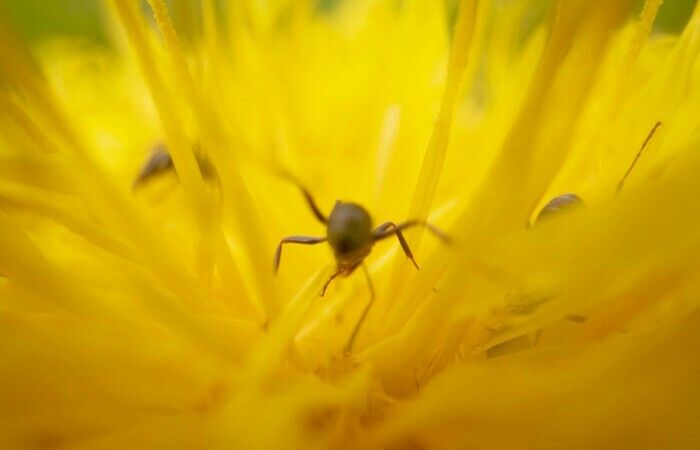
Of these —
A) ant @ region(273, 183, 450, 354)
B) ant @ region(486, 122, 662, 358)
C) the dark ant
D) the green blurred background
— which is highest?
the green blurred background

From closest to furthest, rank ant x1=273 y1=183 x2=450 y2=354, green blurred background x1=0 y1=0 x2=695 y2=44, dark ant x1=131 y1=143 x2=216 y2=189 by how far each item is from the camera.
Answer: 1. ant x1=273 y1=183 x2=450 y2=354
2. dark ant x1=131 y1=143 x2=216 y2=189
3. green blurred background x1=0 y1=0 x2=695 y2=44

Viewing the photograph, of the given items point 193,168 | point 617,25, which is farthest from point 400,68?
point 617,25

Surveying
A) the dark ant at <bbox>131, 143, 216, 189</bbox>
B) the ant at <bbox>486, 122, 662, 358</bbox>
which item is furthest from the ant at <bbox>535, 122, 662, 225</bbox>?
the dark ant at <bbox>131, 143, 216, 189</bbox>

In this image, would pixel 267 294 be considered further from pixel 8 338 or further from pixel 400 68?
pixel 400 68

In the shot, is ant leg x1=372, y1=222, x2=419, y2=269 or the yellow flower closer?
the yellow flower

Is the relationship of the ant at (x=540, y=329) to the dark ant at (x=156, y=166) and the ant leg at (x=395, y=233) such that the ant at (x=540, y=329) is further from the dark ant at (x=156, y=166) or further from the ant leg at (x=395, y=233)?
the dark ant at (x=156, y=166)

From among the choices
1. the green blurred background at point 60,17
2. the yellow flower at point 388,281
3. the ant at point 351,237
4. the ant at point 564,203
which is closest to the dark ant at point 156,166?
the yellow flower at point 388,281

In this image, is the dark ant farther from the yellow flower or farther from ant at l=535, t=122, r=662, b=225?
ant at l=535, t=122, r=662, b=225

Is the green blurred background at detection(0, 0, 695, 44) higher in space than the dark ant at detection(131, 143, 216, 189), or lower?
higher

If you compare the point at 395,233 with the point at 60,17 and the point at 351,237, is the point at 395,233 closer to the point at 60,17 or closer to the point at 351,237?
the point at 351,237
